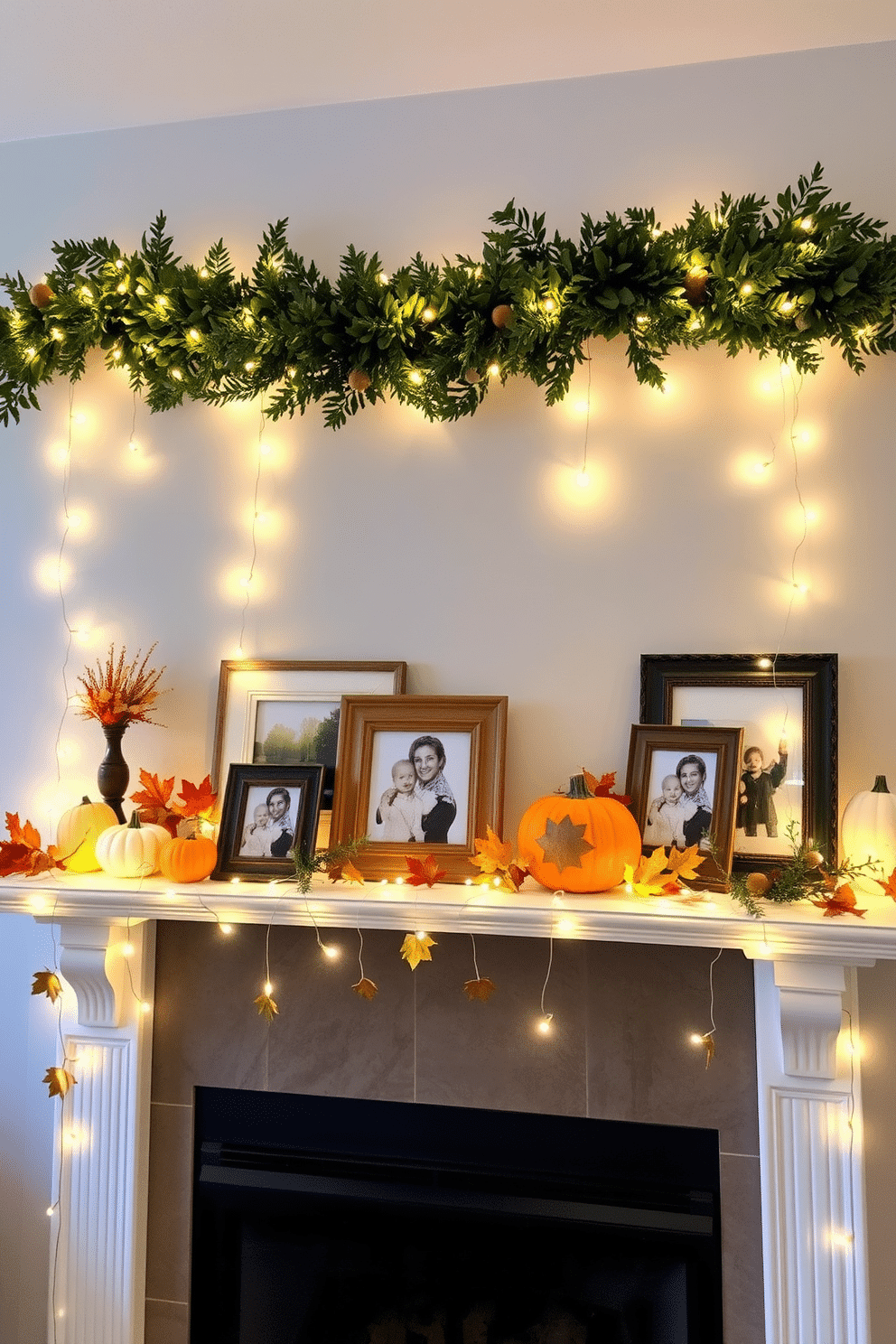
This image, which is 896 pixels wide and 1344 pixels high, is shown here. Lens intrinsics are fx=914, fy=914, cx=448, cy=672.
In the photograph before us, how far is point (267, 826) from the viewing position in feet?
5.24

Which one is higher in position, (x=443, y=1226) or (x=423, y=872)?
(x=423, y=872)

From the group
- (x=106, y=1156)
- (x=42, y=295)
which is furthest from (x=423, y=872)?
(x=42, y=295)

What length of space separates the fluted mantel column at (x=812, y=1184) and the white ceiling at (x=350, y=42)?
65.0 inches

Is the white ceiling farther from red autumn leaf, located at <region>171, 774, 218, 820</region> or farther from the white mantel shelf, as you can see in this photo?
the white mantel shelf

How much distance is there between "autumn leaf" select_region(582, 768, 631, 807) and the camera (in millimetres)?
1545

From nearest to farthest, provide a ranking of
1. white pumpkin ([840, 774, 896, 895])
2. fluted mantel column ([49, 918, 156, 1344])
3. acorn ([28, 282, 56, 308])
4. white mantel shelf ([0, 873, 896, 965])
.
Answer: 1. white mantel shelf ([0, 873, 896, 965])
2. white pumpkin ([840, 774, 896, 895])
3. fluted mantel column ([49, 918, 156, 1344])
4. acorn ([28, 282, 56, 308])

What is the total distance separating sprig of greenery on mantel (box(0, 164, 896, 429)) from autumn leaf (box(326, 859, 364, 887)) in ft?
2.70

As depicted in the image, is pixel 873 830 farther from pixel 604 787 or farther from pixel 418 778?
pixel 418 778

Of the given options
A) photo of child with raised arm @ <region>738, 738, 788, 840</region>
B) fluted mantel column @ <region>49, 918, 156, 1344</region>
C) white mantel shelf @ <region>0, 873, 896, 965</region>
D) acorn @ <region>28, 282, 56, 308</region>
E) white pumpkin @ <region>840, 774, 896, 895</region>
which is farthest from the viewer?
acorn @ <region>28, 282, 56, 308</region>

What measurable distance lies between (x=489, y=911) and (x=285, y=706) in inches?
23.9

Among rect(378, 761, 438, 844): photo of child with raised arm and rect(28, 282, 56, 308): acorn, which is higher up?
rect(28, 282, 56, 308): acorn

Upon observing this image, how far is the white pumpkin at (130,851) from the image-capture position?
158cm

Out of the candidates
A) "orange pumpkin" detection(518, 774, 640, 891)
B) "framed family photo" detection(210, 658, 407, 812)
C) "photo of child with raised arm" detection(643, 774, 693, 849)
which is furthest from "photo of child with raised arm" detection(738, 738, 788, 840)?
"framed family photo" detection(210, 658, 407, 812)

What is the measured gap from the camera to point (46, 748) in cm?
190
